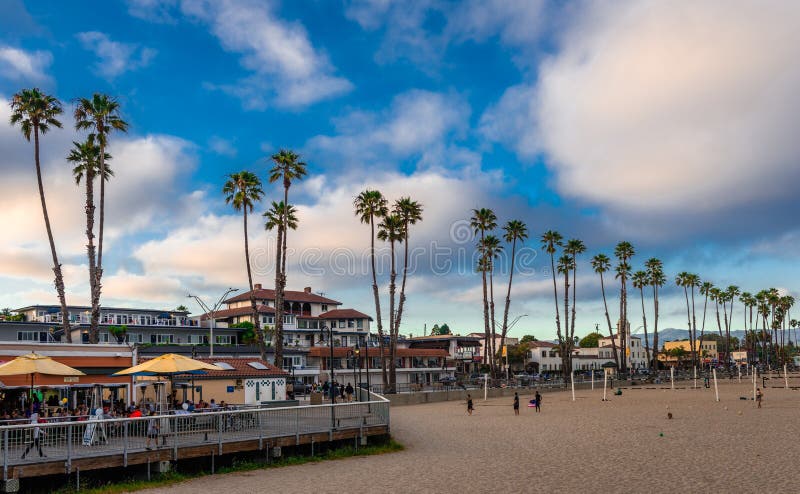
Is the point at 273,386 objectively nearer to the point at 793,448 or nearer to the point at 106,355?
the point at 106,355

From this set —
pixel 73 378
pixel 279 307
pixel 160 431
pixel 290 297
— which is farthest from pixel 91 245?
pixel 290 297

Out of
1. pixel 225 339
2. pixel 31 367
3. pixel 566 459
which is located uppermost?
pixel 31 367

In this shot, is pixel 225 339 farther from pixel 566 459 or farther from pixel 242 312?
pixel 566 459

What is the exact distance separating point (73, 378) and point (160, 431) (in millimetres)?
8060

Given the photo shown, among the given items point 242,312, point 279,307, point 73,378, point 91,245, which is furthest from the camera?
point 242,312

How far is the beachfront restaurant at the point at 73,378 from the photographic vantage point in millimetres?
27750

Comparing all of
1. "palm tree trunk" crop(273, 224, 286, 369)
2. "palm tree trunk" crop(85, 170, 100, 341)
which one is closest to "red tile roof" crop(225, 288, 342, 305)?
"palm tree trunk" crop(273, 224, 286, 369)

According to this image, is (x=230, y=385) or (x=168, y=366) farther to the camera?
(x=230, y=385)

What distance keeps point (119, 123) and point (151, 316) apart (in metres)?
47.6

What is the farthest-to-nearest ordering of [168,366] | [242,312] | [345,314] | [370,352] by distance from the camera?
[345,314], [242,312], [370,352], [168,366]

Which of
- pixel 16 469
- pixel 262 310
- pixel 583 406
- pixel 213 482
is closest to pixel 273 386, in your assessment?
pixel 213 482

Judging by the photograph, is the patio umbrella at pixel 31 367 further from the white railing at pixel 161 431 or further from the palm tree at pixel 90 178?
the palm tree at pixel 90 178

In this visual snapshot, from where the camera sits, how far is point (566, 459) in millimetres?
25781

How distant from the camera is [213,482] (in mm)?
21828
